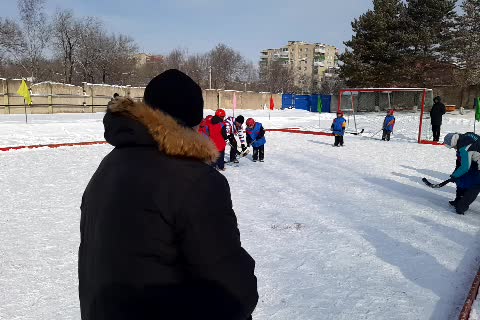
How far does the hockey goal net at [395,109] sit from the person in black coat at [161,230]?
18167 mm

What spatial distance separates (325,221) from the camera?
222 inches

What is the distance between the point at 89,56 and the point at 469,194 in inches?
2054

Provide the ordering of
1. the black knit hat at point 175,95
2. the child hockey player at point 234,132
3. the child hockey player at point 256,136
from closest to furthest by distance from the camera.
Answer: the black knit hat at point 175,95 < the child hockey player at point 234,132 < the child hockey player at point 256,136

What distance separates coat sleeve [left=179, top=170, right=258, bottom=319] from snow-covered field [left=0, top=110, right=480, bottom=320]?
7.23 ft

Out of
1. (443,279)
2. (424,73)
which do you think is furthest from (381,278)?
(424,73)

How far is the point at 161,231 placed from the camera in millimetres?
1115

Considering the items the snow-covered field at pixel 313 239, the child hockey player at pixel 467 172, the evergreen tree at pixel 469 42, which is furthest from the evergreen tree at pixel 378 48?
the child hockey player at pixel 467 172

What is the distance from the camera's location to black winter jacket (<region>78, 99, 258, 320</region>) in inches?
44.1

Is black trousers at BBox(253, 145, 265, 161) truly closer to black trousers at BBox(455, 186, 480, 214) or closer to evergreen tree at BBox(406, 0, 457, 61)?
black trousers at BBox(455, 186, 480, 214)

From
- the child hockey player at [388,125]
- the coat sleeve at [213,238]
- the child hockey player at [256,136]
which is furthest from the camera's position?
the child hockey player at [388,125]

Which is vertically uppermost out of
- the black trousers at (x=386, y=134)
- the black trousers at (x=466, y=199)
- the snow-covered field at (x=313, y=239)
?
the black trousers at (x=386, y=134)

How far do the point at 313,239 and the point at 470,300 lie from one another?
6.49 feet

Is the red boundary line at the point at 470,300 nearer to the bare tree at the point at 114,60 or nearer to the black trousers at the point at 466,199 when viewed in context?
the black trousers at the point at 466,199

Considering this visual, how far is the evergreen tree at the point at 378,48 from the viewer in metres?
36.1
